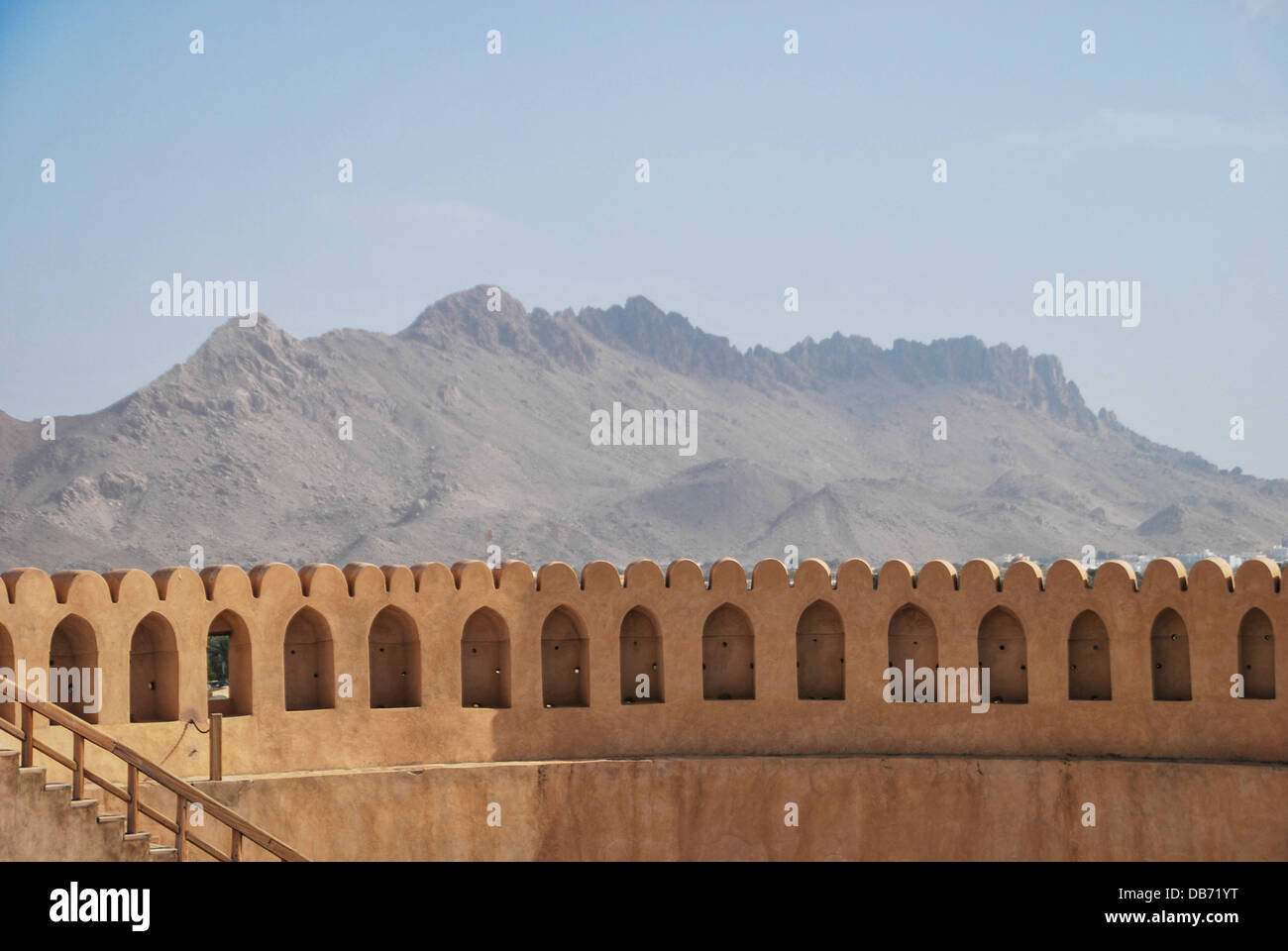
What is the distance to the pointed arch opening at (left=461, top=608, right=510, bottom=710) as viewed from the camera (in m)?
17.8

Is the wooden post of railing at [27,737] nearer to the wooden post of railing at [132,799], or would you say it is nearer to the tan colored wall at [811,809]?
the wooden post of railing at [132,799]

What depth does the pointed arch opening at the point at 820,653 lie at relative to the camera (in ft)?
59.3

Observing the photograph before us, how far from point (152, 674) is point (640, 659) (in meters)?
5.32

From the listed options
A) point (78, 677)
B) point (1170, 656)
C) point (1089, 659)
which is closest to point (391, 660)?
point (78, 677)

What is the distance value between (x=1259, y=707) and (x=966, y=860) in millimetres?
3433

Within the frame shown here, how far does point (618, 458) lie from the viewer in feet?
543

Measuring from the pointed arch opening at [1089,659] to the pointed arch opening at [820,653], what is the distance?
253cm

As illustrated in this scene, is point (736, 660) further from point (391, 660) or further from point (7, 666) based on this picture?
point (7, 666)

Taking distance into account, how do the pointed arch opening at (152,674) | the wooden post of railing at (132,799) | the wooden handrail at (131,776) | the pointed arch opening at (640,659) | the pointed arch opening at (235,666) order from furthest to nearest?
1. the pointed arch opening at (640,659)
2. the pointed arch opening at (235,666)
3. the pointed arch opening at (152,674)
4. the wooden post of railing at (132,799)
5. the wooden handrail at (131,776)

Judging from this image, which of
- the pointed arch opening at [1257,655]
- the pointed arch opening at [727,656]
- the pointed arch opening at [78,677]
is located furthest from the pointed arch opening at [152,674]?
the pointed arch opening at [1257,655]

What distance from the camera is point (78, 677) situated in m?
15.1

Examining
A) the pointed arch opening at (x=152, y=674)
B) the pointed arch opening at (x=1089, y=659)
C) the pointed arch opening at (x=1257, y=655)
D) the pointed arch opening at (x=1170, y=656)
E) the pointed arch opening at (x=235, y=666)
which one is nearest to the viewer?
the pointed arch opening at (x=152, y=674)

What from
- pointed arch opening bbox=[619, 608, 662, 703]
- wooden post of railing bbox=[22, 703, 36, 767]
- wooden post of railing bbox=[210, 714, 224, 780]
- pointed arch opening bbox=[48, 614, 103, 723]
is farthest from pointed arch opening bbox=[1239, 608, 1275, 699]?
wooden post of railing bbox=[22, 703, 36, 767]

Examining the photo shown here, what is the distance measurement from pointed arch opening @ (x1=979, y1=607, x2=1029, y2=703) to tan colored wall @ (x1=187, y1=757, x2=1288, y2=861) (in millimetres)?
976
